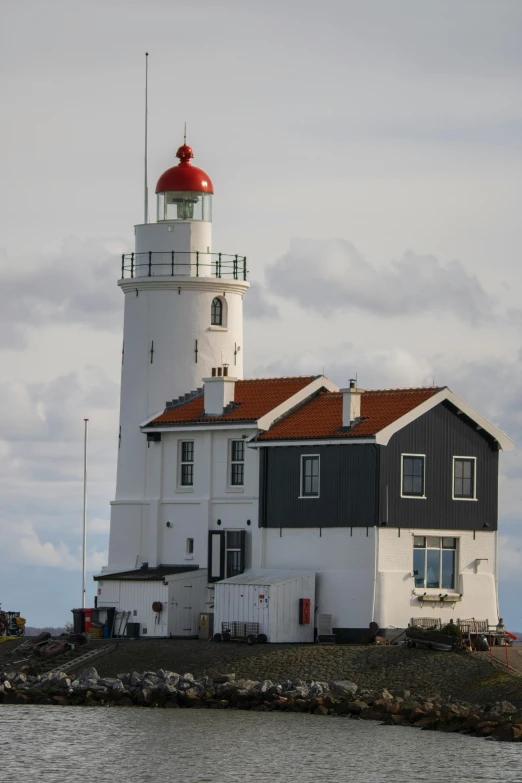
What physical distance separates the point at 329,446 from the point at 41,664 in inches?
Result: 384

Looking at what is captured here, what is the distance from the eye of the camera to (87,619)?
54.3 m

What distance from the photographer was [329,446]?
169ft

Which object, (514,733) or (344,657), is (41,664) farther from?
(514,733)

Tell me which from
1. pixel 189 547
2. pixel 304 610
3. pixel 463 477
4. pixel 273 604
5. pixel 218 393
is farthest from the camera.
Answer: pixel 218 393

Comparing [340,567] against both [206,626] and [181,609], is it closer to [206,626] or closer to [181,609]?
[206,626]

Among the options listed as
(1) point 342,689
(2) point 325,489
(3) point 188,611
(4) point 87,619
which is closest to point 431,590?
(2) point 325,489

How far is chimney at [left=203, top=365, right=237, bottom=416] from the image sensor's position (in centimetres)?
5512

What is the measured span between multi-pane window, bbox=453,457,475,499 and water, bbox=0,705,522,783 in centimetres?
967

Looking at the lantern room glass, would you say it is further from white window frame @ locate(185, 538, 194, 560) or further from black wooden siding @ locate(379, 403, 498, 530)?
black wooden siding @ locate(379, 403, 498, 530)

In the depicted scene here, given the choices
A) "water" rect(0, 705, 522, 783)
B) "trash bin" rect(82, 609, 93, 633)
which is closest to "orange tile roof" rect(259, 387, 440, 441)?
"trash bin" rect(82, 609, 93, 633)

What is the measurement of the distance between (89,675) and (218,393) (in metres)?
9.91

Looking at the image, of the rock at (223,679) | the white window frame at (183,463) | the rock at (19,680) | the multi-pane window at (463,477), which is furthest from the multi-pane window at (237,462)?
the rock at (19,680)

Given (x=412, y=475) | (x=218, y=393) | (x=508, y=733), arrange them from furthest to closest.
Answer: (x=218, y=393), (x=412, y=475), (x=508, y=733)

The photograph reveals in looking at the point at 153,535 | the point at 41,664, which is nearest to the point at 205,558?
the point at 153,535
